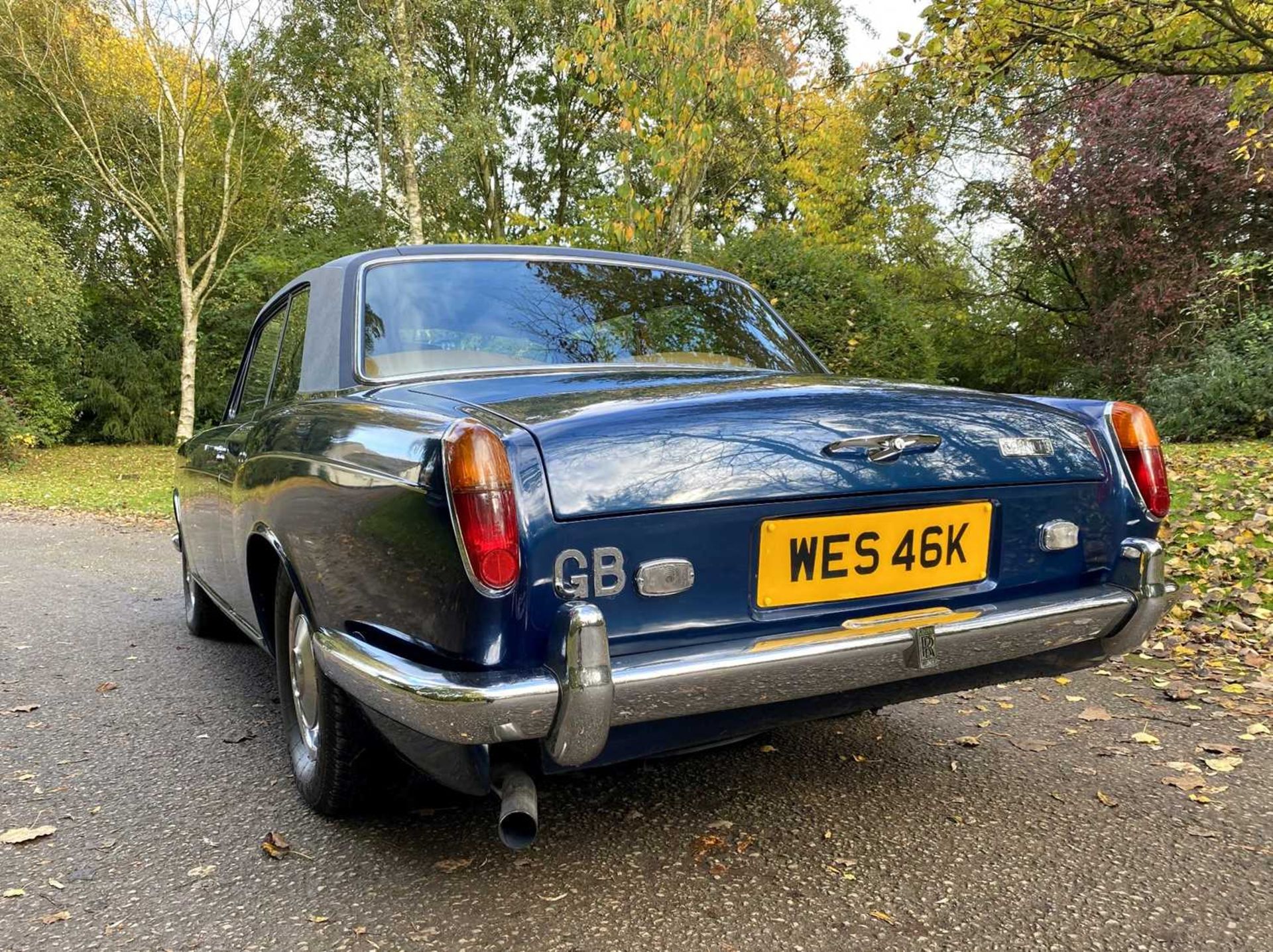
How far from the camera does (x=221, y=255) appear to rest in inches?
796

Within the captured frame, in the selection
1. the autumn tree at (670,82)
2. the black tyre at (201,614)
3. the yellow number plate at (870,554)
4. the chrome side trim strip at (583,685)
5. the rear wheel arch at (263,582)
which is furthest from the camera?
the autumn tree at (670,82)

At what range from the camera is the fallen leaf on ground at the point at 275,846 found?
2170 mm

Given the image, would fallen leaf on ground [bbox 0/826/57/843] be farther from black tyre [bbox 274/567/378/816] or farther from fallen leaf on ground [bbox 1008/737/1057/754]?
fallen leaf on ground [bbox 1008/737/1057/754]

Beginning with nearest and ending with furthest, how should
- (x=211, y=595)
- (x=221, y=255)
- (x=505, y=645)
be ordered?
(x=505, y=645), (x=211, y=595), (x=221, y=255)

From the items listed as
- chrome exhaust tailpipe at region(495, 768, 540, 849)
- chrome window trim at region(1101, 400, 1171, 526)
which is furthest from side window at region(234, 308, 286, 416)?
chrome window trim at region(1101, 400, 1171, 526)

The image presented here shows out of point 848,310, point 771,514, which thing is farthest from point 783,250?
point 771,514

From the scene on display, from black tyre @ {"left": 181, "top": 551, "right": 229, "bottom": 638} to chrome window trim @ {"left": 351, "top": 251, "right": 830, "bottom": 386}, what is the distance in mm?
2210

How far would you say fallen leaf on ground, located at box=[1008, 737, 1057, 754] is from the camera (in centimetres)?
284

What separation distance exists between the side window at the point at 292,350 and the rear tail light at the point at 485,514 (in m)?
1.36

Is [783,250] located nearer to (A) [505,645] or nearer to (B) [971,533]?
(B) [971,533]

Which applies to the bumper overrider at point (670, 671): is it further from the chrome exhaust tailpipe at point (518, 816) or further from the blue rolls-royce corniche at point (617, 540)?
the chrome exhaust tailpipe at point (518, 816)

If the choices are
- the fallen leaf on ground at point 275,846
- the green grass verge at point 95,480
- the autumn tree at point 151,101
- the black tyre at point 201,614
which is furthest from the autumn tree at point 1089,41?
the autumn tree at point 151,101

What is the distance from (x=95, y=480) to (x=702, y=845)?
50.0 feet

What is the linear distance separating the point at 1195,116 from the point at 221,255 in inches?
739
